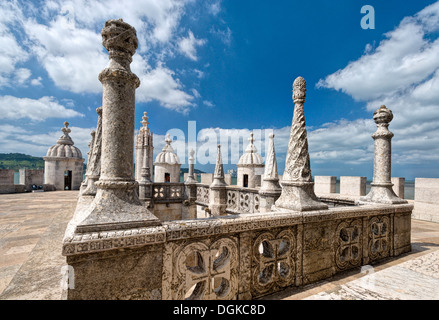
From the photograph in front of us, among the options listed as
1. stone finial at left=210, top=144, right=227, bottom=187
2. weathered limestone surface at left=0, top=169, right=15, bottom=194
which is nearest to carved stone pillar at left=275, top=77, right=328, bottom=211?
stone finial at left=210, top=144, right=227, bottom=187

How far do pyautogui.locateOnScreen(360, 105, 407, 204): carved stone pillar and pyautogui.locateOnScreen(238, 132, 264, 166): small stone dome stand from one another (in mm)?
14198

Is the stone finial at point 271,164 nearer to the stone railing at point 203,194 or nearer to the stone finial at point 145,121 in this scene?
the stone railing at point 203,194

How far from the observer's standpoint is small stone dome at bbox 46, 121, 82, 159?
18923 millimetres

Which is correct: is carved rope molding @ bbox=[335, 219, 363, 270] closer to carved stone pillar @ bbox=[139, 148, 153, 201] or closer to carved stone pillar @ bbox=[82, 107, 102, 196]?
carved stone pillar @ bbox=[82, 107, 102, 196]

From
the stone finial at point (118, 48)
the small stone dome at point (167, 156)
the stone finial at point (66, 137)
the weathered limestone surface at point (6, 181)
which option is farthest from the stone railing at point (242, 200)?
the stone finial at point (66, 137)

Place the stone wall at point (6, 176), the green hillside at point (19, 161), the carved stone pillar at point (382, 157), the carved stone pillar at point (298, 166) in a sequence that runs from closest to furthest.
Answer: the carved stone pillar at point (298, 166) → the carved stone pillar at point (382, 157) → the stone wall at point (6, 176) → the green hillside at point (19, 161)

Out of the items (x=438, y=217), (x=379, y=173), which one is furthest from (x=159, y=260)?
(x=438, y=217)

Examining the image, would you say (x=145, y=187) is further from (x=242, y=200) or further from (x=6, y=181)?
(x=6, y=181)

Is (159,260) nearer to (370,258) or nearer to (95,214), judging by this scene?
(95,214)

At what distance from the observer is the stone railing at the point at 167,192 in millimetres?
11734

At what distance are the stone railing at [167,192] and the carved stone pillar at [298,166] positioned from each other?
9.25m

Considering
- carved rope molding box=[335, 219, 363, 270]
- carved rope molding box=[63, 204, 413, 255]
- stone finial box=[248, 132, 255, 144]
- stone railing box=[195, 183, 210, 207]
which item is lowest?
stone railing box=[195, 183, 210, 207]

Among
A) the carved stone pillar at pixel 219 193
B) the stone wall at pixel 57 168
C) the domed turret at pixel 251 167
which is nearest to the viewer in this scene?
the carved stone pillar at pixel 219 193

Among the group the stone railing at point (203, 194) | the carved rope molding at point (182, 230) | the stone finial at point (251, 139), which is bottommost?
the stone railing at point (203, 194)
